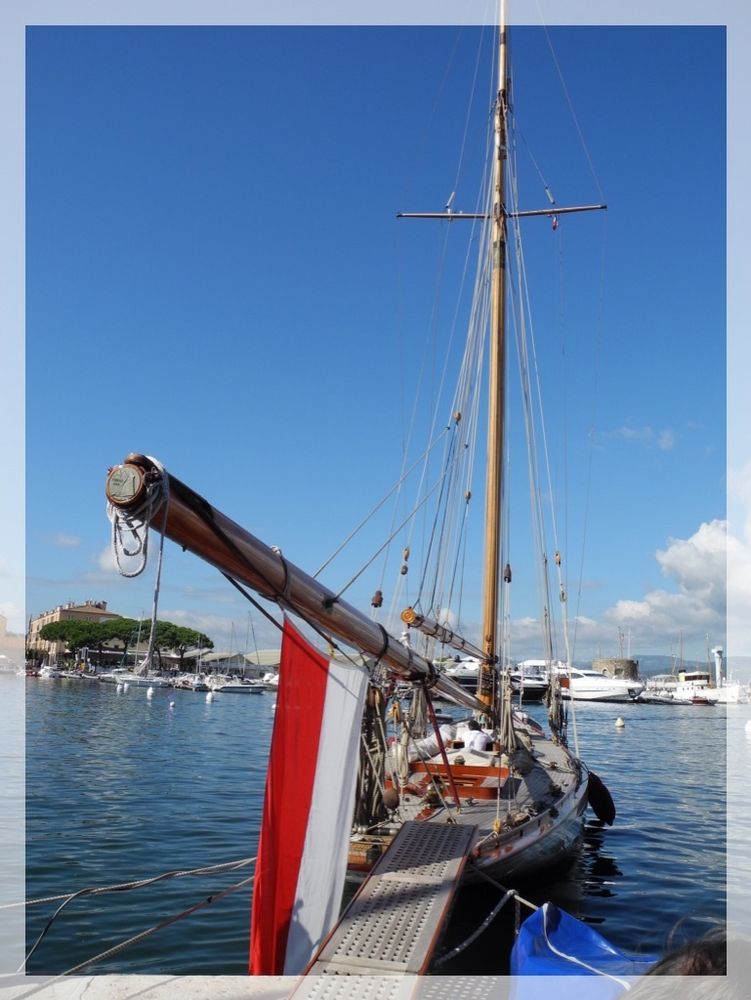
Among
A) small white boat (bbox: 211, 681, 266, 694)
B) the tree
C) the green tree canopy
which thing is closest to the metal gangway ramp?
small white boat (bbox: 211, 681, 266, 694)

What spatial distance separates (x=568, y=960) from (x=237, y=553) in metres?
4.79

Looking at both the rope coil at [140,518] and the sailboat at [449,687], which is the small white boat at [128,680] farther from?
the rope coil at [140,518]

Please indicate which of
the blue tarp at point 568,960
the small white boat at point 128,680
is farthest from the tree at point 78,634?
the blue tarp at point 568,960

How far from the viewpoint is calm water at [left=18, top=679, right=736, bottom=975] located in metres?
10.2

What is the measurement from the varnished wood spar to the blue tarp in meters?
3.09

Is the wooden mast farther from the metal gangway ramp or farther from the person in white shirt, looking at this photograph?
the metal gangway ramp

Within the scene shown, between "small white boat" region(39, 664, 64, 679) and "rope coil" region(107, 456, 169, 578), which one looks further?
"small white boat" region(39, 664, 64, 679)

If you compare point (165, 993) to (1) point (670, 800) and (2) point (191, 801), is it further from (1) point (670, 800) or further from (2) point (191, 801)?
(1) point (670, 800)

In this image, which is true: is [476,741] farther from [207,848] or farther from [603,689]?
[603,689]

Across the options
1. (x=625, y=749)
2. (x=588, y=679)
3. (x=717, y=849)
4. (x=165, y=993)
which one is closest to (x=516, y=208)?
(x=717, y=849)

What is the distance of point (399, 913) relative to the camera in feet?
22.0

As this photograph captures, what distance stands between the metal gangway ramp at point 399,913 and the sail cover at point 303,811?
267 mm

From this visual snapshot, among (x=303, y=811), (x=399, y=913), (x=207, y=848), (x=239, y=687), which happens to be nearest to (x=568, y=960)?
(x=399, y=913)

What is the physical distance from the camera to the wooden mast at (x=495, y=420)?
849 inches
